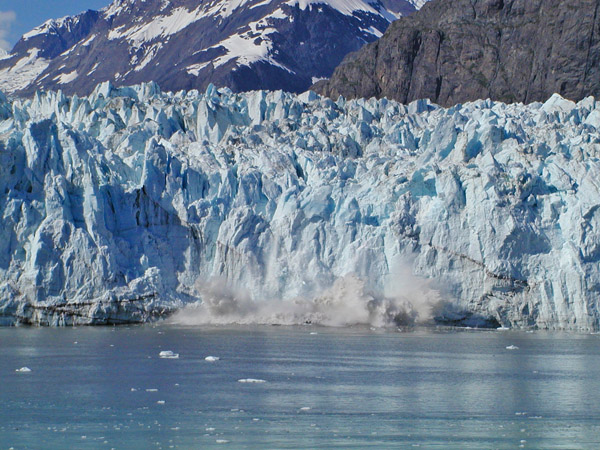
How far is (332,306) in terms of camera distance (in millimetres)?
33188

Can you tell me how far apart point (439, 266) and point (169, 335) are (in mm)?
9408

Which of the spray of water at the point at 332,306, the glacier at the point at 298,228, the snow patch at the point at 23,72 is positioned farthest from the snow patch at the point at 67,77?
the spray of water at the point at 332,306

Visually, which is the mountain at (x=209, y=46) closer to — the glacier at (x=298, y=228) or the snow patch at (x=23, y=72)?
the snow patch at (x=23, y=72)

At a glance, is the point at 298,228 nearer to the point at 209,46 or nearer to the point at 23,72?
the point at 209,46

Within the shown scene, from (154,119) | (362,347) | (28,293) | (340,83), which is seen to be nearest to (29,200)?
(28,293)

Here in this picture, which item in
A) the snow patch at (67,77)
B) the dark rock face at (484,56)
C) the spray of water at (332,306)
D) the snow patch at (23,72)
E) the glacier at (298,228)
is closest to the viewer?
the glacier at (298,228)

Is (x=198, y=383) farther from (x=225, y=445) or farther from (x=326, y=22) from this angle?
(x=326, y=22)

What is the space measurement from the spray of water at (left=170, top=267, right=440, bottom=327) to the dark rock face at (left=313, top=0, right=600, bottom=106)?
2142cm

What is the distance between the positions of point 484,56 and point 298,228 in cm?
2450

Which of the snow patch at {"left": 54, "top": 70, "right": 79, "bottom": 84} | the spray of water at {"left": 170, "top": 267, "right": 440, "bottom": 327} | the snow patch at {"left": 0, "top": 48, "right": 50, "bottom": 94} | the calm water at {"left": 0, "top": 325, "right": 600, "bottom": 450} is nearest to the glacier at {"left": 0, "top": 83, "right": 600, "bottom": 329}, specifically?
the spray of water at {"left": 170, "top": 267, "right": 440, "bottom": 327}

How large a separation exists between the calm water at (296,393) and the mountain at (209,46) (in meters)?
57.8

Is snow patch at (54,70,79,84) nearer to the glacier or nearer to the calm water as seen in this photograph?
the glacier

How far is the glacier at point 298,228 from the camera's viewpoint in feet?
103

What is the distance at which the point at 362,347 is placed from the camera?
2664 centimetres
